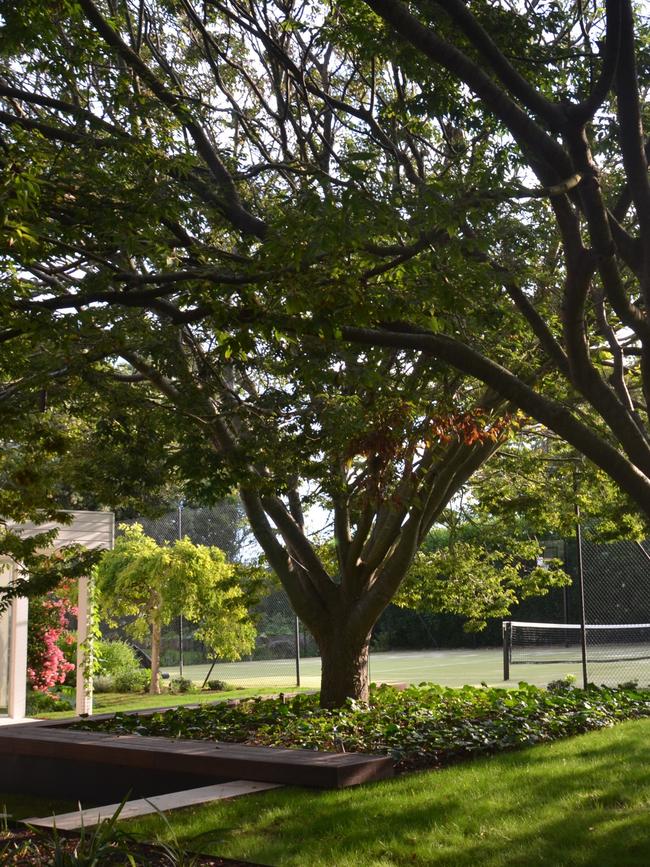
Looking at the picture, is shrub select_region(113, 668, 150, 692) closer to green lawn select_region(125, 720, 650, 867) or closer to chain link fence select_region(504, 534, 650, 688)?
chain link fence select_region(504, 534, 650, 688)

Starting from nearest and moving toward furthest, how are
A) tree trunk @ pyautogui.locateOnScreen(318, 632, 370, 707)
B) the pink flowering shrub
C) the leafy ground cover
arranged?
the leafy ground cover
tree trunk @ pyautogui.locateOnScreen(318, 632, 370, 707)
the pink flowering shrub

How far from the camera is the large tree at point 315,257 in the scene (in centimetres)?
626

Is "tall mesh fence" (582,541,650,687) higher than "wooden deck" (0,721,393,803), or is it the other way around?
"tall mesh fence" (582,541,650,687)

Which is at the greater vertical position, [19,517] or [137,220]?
[137,220]

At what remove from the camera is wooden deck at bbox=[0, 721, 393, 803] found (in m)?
7.26

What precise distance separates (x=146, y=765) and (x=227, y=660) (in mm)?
15223

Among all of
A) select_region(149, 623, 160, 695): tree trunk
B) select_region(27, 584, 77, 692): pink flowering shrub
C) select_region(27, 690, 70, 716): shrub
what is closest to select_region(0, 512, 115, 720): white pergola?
select_region(27, 690, 70, 716): shrub

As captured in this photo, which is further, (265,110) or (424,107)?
(265,110)

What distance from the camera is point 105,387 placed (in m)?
8.82

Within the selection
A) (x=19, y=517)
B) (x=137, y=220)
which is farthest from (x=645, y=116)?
(x=19, y=517)

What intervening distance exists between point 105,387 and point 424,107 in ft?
12.3

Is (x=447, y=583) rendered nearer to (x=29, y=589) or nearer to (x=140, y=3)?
(x=29, y=589)

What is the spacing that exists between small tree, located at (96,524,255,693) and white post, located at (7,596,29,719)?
344 centimetres

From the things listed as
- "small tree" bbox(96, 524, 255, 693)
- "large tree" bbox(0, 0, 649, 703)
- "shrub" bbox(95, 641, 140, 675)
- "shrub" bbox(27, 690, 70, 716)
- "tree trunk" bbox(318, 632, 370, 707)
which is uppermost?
"large tree" bbox(0, 0, 649, 703)
